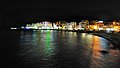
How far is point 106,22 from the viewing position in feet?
648

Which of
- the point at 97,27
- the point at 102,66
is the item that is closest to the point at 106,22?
the point at 97,27

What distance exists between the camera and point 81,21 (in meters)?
197

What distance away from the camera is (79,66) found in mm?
16172

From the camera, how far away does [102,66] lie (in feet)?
53.1

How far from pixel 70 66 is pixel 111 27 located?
17436cm

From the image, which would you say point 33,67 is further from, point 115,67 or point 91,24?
point 91,24

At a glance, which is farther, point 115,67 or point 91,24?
point 91,24

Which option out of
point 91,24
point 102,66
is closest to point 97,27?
point 91,24

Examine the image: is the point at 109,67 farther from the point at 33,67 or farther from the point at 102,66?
the point at 33,67

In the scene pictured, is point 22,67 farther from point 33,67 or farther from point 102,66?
point 102,66

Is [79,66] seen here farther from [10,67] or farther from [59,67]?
[10,67]

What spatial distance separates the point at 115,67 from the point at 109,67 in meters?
0.40

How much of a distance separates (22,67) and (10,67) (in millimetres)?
813

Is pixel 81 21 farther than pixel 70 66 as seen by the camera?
Yes
